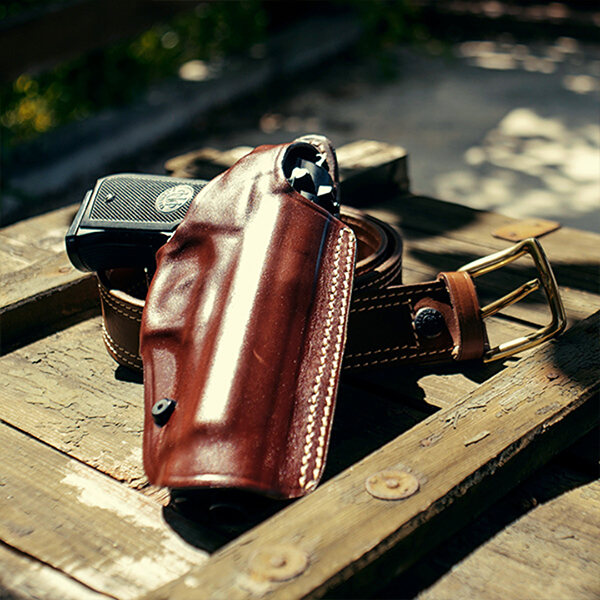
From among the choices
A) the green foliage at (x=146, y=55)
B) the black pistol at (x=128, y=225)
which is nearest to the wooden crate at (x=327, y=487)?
the black pistol at (x=128, y=225)

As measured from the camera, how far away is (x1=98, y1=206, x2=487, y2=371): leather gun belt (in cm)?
141

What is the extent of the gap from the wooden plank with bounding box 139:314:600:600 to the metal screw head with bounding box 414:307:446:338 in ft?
0.55

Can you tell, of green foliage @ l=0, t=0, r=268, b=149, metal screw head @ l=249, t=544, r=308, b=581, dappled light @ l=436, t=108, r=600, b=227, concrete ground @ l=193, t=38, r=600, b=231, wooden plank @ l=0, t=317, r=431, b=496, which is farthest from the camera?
green foliage @ l=0, t=0, r=268, b=149

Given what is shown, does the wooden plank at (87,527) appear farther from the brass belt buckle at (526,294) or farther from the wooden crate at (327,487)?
the brass belt buckle at (526,294)

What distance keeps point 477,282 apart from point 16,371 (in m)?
1.10

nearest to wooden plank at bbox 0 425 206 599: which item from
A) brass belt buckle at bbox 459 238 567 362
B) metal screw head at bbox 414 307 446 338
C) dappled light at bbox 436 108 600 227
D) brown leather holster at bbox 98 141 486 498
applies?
brown leather holster at bbox 98 141 486 498

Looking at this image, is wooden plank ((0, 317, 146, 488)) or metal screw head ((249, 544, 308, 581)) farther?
wooden plank ((0, 317, 146, 488))

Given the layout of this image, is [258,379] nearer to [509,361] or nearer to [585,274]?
[509,361]

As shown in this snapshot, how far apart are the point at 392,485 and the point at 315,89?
4.96m

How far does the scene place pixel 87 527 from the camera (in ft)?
3.65

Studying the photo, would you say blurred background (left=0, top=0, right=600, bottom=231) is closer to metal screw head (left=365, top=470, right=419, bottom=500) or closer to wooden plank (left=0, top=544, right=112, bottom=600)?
metal screw head (left=365, top=470, right=419, bottom=500)

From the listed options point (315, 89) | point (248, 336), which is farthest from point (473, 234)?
point (315, 89)

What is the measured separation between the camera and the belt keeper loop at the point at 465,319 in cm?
140

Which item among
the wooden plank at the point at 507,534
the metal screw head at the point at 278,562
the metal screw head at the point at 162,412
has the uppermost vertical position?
the metal screw head at the point at 162,412
